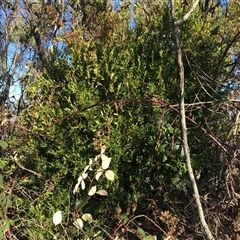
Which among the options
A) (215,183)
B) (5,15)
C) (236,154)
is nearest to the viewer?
(236,154)

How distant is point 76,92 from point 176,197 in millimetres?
1205

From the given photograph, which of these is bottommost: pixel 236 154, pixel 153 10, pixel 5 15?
pixel 236 154

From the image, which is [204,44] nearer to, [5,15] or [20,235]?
[20,235]

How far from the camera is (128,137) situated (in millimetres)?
3592

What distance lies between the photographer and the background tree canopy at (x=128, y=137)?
335 cm

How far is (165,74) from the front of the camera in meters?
3.72

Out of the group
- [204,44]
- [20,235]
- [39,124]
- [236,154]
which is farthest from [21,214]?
[204,44]

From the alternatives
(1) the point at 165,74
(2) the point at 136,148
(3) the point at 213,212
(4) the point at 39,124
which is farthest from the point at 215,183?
(4) the point at 39,124

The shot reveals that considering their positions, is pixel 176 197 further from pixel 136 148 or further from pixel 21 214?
pixel 21 214

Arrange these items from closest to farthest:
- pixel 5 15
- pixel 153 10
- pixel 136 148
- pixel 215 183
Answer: pixel 215 183 → pixel 136 148 → pixel 153 10 → pixel 5 15

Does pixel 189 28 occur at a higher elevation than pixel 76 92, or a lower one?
higher

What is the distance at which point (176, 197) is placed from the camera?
3.60 m

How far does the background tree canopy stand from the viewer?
3346 mm

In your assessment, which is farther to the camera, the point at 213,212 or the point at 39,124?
the point at 39,124
